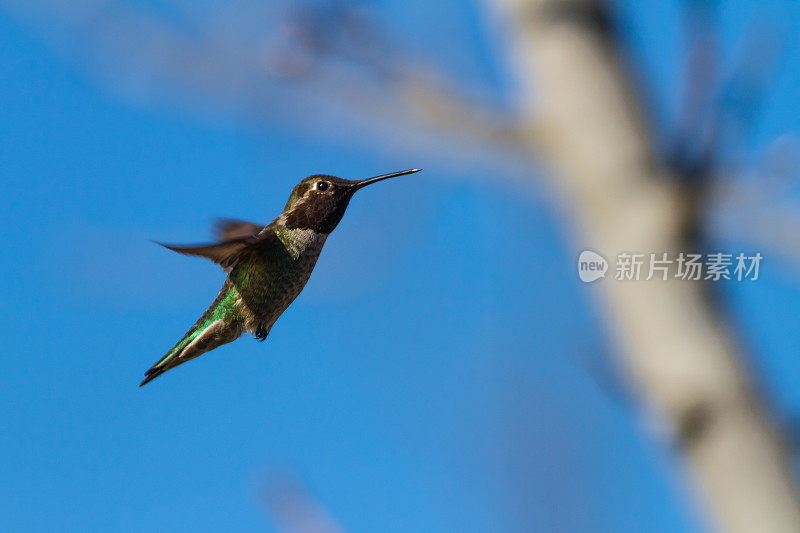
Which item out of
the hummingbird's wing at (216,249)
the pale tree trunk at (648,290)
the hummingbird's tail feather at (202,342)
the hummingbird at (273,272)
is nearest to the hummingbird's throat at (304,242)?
the hummingbird at (273,272)

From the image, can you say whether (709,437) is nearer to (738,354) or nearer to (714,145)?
(738,354)

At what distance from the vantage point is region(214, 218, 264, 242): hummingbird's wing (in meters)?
2.24

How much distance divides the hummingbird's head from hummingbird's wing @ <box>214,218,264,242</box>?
0.49 m

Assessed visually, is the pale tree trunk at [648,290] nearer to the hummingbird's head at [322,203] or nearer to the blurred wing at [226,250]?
the blurred wing at [226,250]

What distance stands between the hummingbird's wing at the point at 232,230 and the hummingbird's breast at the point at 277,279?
1.86ft

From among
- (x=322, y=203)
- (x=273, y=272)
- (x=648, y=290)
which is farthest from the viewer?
(x=273, y=272)

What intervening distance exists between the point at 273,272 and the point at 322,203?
0.35 meters

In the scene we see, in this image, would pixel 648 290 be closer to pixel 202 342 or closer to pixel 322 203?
pixel 322 203

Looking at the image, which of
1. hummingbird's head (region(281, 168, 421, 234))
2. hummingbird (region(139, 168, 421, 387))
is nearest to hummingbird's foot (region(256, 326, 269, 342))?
hummingbird (region(139, 168, 421, 387))

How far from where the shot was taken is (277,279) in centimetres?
312

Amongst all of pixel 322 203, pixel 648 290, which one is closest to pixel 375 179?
pixel 322 203

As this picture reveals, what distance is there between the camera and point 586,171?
1808 mm

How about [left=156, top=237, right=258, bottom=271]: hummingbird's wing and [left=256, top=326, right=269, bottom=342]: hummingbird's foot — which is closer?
[left=156, top=237, right=258, bottom=271]: hummingbird's wing

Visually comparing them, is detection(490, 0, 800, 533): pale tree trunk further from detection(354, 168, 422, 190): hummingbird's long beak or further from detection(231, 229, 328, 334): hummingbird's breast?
detection(231, 229, 328, 334): hummingbird's breast
